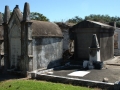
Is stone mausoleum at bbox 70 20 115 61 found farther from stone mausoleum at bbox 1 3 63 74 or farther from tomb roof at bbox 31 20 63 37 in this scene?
stone mausoleum at bbox 1 3 63 74

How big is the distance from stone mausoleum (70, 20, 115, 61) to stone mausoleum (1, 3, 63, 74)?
2.51 meters

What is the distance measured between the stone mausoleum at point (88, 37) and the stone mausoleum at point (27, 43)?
251 centimetres

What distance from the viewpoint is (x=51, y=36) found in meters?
15.4

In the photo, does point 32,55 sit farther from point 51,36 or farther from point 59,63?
point 59,63

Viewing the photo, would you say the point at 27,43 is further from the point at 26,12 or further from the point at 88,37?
the point at 88,37

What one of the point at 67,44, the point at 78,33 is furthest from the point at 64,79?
the point at 67,44

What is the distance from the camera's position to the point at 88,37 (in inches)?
673

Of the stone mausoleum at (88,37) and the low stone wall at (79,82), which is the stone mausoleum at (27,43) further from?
the stone mausoleum at (88,37)

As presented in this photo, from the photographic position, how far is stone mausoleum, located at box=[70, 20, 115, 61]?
16.6 metres

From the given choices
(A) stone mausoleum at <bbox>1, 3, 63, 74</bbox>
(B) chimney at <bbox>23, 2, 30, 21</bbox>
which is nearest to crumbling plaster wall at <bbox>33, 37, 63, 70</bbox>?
(A) stone mausoleum at <bbox>1, 3, 63, 74</bbox>

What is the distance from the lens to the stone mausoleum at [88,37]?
1656 cm

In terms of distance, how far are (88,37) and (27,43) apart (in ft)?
20.7

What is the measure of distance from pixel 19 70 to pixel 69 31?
23.1 feet

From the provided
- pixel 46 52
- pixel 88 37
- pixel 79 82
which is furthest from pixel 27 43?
pixel 88 37
